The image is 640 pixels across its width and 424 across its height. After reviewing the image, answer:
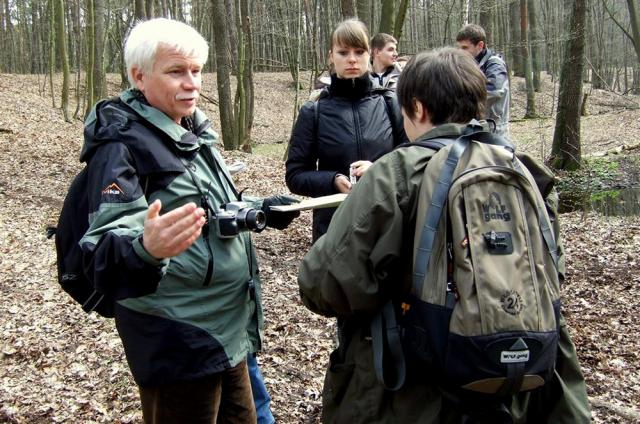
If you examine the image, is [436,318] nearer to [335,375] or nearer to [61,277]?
[335,375]

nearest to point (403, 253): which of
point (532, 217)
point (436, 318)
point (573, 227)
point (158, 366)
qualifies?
point (436, 318)

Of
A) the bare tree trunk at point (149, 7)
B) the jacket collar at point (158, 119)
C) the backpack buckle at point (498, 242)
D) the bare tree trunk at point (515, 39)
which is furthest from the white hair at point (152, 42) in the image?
the bare tree trunk at point (515, 39)

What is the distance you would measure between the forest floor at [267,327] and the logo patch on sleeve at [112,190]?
2.47 metres

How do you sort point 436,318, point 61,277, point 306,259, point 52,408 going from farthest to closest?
point 52,408
point 61,277
point 306,259
point 436,318

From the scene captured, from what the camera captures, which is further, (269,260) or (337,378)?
(269,260)

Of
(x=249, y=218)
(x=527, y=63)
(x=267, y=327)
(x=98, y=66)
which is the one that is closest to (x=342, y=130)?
(x=249, y=218)

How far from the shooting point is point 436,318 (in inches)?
62.2

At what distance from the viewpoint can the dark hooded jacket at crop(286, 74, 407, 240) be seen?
3.21 metres

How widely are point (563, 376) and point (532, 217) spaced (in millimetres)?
619

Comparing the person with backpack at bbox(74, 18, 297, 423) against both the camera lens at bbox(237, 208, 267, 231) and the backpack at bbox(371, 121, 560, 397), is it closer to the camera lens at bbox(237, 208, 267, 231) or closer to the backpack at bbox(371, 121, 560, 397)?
the camera lens at bbox(237, 208, 267, 231)

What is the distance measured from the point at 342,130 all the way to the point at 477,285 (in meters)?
1.85

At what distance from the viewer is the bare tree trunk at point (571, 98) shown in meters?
10.8

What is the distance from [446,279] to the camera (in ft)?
5.18

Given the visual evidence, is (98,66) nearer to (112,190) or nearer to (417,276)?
(112,190)
